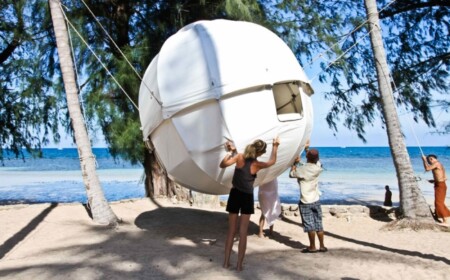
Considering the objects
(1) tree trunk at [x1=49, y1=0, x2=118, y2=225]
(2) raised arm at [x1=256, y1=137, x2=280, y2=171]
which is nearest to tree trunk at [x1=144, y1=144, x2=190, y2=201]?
(1) tree trunk at [x1=49, y1=0, x2=118, y2=225]

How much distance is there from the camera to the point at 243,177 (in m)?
4.90

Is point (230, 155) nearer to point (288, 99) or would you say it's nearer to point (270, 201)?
point (288, 99)

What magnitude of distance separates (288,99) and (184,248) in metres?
2.57

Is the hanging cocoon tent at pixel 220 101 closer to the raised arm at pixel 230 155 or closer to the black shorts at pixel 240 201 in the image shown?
the raised arm at pixel 230 155

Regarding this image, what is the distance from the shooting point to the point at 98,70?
9.77m

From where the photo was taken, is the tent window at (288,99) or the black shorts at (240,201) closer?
the black shorts at (240,201)

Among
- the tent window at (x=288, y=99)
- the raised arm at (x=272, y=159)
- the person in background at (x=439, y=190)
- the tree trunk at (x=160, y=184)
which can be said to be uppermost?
the tent window at (x=288, y=99)

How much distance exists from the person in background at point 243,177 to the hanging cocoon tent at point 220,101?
68mm

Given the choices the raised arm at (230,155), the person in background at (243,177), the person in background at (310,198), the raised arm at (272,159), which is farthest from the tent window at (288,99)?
the person in background at (310,198)

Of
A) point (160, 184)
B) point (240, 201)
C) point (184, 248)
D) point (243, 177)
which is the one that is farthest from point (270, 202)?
point (160, 184)

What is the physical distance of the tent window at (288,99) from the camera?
17.3 ft

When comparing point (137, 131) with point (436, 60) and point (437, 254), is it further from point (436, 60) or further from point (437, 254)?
point (436, 60)

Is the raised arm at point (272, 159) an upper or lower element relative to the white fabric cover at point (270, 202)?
upper

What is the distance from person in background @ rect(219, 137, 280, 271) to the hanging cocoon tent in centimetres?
7
